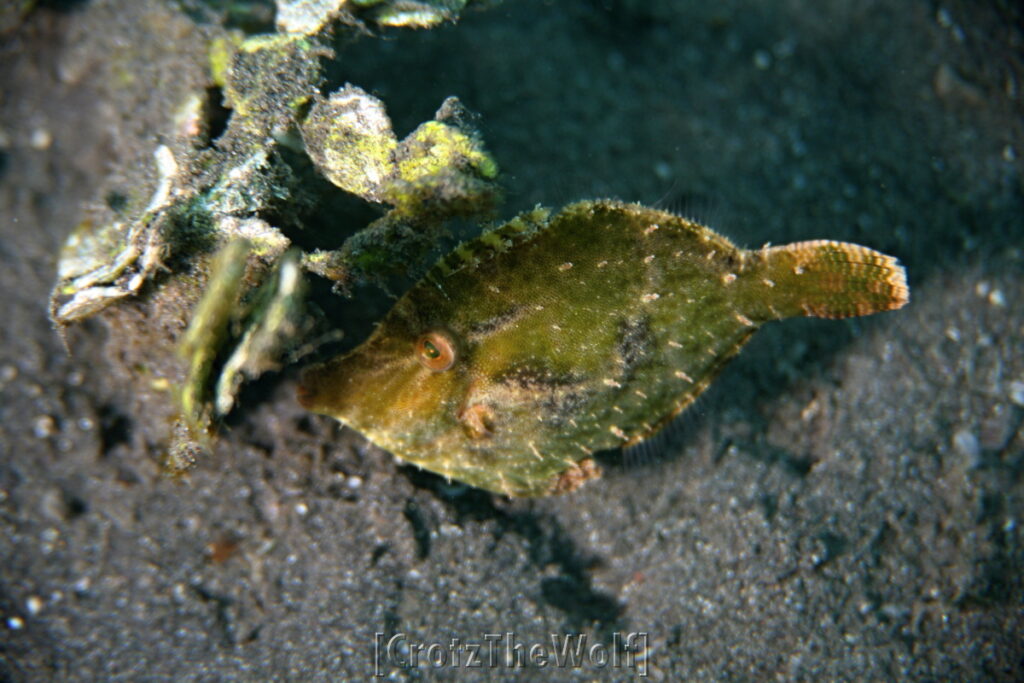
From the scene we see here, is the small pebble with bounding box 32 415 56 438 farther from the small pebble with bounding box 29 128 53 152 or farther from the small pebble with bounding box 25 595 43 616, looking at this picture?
the small pebble with bounding box 29 128 53 152

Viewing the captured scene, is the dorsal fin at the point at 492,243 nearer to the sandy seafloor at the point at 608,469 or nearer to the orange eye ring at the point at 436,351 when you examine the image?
the orange eye ring at the point at 436,351

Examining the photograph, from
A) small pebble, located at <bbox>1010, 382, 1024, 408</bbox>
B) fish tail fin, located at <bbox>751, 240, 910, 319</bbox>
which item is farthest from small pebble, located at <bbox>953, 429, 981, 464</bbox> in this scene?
fish tail fin, located at <bbox>751, 240, 910, 319</bbox>

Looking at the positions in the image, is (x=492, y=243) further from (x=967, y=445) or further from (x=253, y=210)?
(x=967, y=445)

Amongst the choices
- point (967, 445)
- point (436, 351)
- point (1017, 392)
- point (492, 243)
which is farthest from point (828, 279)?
point (1017, 392)

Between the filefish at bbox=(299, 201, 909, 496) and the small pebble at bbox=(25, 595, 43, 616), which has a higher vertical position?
the filefish at bbox=(299, 201, 909, 496)

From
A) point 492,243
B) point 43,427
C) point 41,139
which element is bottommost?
point 43,427

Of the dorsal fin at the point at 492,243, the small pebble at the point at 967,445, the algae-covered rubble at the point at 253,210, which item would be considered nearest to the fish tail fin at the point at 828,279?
the dorsal fin at the point at 492,243
